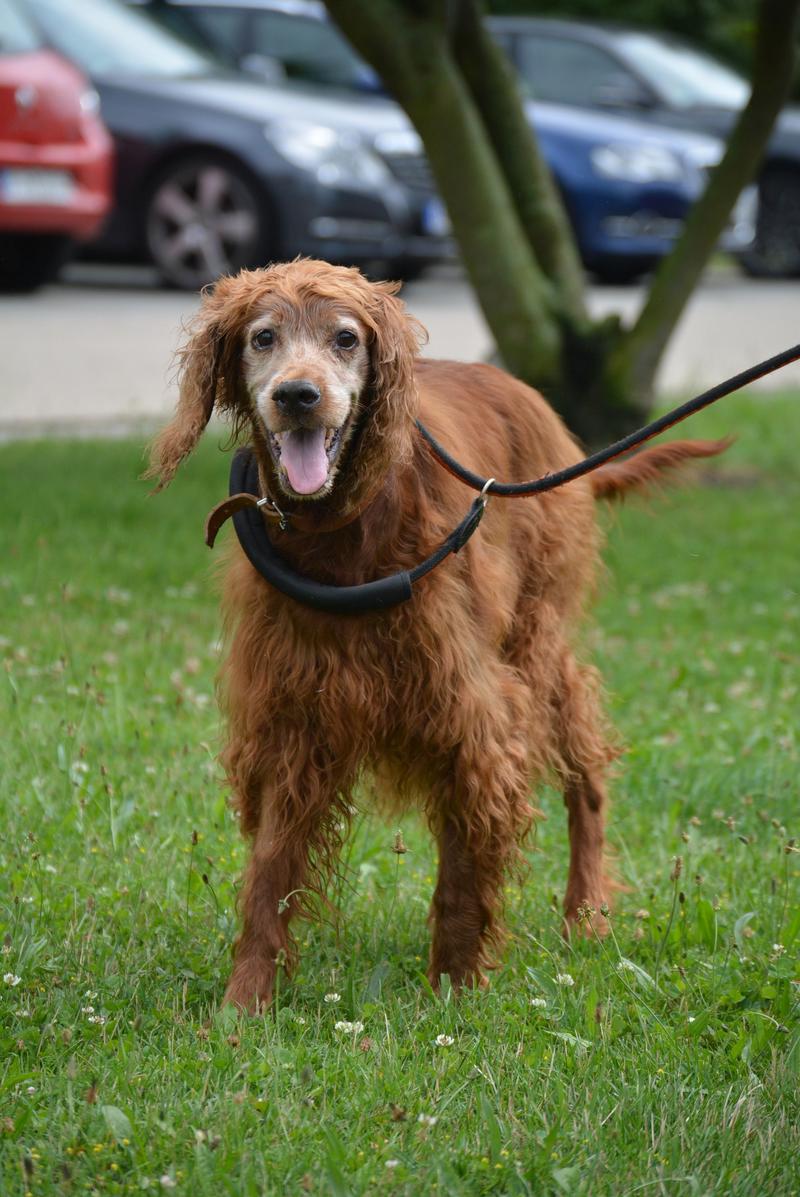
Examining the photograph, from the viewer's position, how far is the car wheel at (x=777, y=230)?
17500 millimetres

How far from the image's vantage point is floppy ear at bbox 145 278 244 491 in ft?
10.8

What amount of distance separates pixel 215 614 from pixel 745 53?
20891 millimetres

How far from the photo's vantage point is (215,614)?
6.31 metres

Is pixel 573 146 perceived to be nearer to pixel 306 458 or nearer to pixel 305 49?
pixel 305 49

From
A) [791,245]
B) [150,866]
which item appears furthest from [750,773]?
[791,245]

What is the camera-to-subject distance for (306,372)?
10.2ft

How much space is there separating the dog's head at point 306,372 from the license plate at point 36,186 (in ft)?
29.7

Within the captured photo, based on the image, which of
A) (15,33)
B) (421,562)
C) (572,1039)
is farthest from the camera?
(15,33)

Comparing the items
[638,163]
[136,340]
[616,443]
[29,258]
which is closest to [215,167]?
[29,258]

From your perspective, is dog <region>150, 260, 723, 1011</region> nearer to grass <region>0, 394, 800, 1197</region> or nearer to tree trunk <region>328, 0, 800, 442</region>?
grass <region>0, 394, 800, 1197</region>

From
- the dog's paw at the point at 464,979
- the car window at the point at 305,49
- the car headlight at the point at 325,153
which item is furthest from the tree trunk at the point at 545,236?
the car window at the point at 305,49

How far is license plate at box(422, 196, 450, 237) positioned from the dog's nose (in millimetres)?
12135

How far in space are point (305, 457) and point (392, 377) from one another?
0.25 metres

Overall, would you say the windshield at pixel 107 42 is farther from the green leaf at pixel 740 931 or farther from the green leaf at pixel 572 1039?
the green leaf at pixel 572 1039
